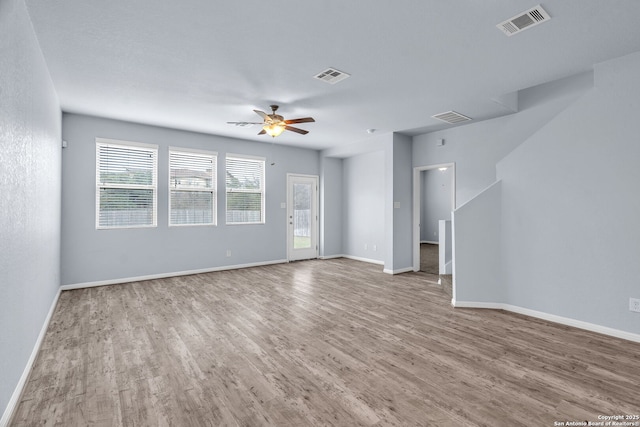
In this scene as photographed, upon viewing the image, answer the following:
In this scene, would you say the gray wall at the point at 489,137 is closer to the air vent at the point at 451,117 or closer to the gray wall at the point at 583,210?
the air vent at the point at 451,117

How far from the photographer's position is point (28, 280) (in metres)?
2.62

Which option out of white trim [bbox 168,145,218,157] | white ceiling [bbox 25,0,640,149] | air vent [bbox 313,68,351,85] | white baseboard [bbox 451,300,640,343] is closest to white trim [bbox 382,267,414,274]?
white baseboard [bbox 451,300,640,343]

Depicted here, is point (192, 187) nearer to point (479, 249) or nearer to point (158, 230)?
point (158, 230)

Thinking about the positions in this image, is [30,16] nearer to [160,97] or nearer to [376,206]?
[160,97]

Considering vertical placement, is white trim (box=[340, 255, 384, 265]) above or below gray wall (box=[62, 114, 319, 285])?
below

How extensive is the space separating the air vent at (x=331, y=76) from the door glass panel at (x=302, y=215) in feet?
14.0

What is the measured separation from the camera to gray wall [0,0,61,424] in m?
1.91

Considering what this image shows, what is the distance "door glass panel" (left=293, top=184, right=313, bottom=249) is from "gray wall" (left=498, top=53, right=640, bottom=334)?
190 inches

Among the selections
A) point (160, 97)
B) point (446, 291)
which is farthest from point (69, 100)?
point (446, 291)

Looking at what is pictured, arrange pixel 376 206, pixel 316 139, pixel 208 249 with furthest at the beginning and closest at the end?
pixel 376 206, pixel 316 139, pixel 208 249

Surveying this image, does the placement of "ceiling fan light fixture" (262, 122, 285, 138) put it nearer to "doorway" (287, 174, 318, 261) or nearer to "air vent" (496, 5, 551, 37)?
"air vent" (496, 5, 551, 37)

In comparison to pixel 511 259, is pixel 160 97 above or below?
above

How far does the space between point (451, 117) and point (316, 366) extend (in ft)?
14.9

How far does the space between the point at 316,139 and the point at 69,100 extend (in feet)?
14.2
